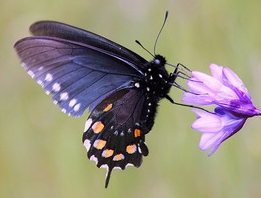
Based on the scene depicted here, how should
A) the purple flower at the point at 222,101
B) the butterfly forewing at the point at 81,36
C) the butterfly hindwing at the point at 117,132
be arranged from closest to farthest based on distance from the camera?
the purple flower at the point at 222,101 → the butterfly forewing at the point at 81,36 → the butterfly hindwing at the point at 117,132

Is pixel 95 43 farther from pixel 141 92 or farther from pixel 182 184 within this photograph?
pixel 182 184

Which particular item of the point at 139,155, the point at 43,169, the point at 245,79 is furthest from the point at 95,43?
the point at 43,169

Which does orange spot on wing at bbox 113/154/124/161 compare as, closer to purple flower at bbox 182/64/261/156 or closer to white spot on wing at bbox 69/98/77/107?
white spot on wing at bbox 69/98/77/107

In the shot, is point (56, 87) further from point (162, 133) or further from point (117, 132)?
point (162, 133)

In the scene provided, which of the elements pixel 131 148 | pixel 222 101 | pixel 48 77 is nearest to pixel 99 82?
Answer: pixel 48 77

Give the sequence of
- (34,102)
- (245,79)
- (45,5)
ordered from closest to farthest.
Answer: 1. (245,79)
2. (34,102)
3. (45,5)

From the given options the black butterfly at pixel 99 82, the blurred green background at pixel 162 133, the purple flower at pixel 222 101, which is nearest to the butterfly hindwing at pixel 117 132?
the black butterfly at pixel 99 82

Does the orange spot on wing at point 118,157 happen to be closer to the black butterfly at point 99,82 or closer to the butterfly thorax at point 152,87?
the black butterfly at point 99,82
